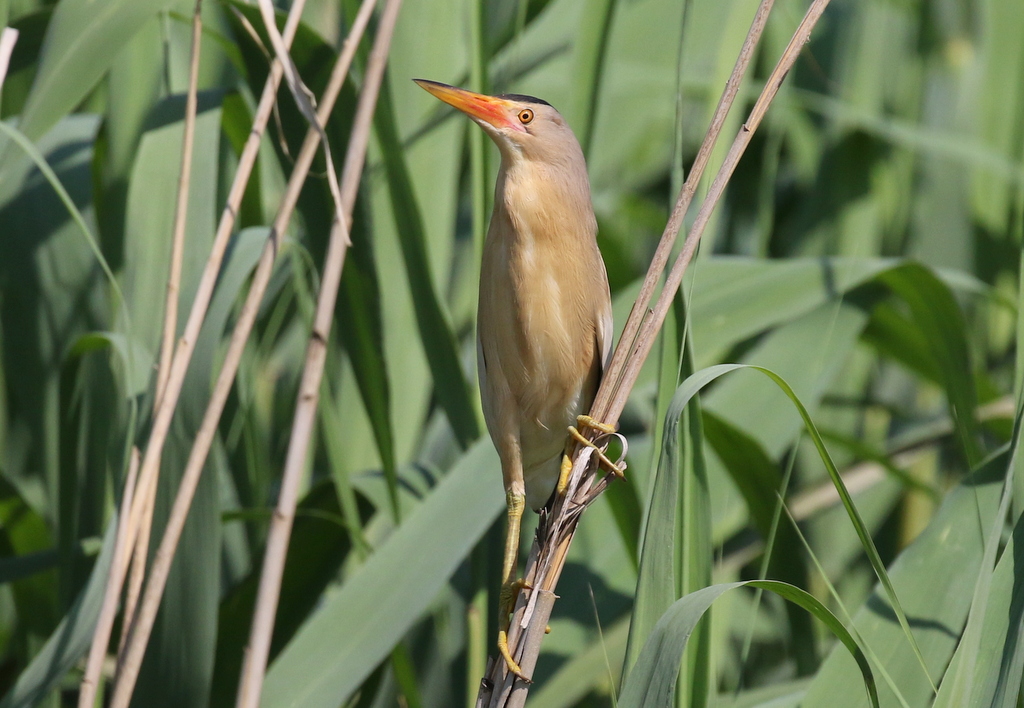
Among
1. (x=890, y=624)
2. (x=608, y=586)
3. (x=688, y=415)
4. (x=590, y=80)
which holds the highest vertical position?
(x=590, y=80)

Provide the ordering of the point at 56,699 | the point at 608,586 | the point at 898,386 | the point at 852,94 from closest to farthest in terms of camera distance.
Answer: the point at 56,699 < the point at 608,586 < the point at 852,94 < the point at 898,386

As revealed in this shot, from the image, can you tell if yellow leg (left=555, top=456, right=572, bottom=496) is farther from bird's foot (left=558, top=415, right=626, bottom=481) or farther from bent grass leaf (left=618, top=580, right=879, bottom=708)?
bent grass leaf (left=618, top=580, right=879, bottom=708)

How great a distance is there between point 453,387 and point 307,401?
29 cm

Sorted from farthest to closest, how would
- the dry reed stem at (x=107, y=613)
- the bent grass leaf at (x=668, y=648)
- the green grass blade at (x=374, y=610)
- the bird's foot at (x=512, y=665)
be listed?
the green grass blade at (x=374, y=610)
the dry reed stem at (x=107, y=613)
the bird's foot at (x=512, y=665)
the bent grass leaf at (x=668, y=648)

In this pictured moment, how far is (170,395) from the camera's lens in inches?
43.3

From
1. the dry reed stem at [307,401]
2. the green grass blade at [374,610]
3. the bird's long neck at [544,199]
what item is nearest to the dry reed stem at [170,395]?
the dry reed stem at [307,401]

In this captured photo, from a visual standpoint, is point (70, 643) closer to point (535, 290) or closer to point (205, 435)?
point (205, 435)

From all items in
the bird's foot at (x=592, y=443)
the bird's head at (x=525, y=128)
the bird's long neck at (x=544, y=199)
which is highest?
the bird's head at (x=525, y=128)

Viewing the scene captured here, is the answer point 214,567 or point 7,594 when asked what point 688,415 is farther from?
→ point 7,594

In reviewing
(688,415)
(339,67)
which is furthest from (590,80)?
(688,415)

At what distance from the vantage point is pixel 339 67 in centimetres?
120

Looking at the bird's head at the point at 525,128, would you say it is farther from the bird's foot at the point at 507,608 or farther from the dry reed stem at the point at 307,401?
the bird's foot at the point at 507,608

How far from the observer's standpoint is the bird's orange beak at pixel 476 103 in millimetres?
1241

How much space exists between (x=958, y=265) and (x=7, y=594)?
2.11 meters
